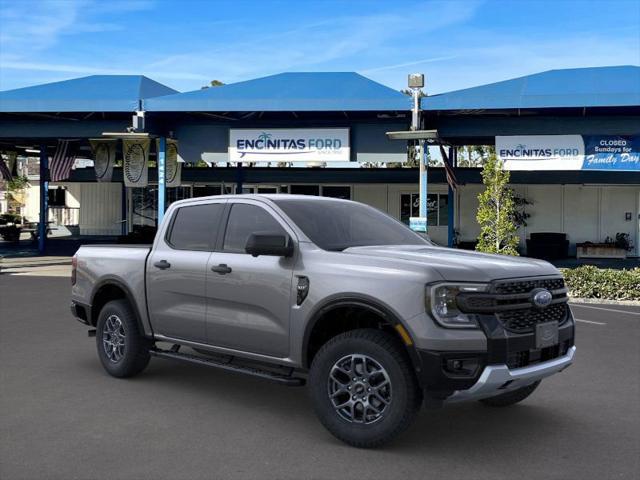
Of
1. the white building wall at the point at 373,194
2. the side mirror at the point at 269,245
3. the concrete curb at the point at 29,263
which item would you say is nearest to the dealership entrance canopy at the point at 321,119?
the concrete curb at the point at 29,263

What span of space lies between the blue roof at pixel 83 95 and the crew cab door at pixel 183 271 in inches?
592

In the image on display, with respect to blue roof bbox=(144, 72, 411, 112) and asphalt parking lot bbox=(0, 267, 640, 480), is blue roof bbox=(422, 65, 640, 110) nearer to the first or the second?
blue roof bbox=(144, 72, 411, 112)

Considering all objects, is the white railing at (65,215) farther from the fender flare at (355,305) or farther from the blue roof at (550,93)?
the fender flare at (355,305)

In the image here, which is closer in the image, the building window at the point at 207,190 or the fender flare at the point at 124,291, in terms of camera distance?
the fender flare at the point at 124,291

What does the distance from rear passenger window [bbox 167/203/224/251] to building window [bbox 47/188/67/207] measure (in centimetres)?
3394

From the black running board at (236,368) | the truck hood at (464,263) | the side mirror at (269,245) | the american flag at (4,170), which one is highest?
the american flag at (4,170)

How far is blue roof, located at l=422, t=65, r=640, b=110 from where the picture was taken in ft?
59.6

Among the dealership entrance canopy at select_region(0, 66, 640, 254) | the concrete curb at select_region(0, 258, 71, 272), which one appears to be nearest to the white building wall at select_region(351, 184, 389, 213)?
the dealership entrance canopy at select_region(0, 66, 640, 254)

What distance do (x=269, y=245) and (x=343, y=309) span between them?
0.76 m

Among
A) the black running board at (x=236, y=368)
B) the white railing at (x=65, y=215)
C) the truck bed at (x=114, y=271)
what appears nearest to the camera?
the black running board at (x=236, y=368)

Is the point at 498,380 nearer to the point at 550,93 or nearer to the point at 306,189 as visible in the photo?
the point at 550,93

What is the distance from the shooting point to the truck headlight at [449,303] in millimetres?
4484

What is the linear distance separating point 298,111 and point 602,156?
9.16 m

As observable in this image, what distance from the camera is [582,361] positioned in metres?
7.87
